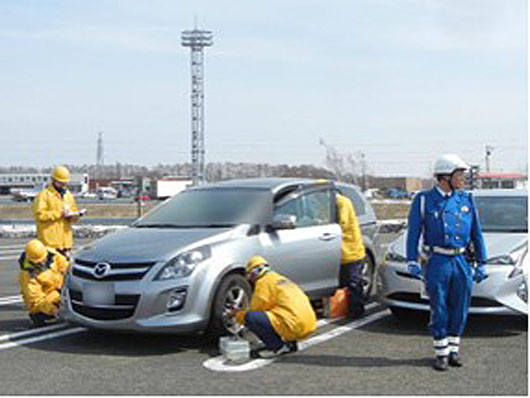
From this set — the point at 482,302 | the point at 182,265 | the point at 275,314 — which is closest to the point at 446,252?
the point at 482,302

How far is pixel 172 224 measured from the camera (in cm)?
770

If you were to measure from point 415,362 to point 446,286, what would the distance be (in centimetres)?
74

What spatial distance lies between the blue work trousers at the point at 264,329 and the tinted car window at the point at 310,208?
5.56 ft

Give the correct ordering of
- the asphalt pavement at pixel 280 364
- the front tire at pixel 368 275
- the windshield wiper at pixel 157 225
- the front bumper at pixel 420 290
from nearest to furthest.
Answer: the asphalt pavement at pixel 280 364, the front bumper at pixel 420 290, the windshield wiper at pixel 157 225, the front tire at pixel 368 275

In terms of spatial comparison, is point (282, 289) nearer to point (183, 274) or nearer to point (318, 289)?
point (183, 274)

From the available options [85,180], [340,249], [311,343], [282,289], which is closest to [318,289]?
[340,249]

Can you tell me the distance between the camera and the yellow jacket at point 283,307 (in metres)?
6.43

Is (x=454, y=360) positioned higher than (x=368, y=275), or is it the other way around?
(x=368, y=275)

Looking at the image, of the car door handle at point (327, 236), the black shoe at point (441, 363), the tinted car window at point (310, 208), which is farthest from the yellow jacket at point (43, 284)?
the black shoe at point (441, 363)

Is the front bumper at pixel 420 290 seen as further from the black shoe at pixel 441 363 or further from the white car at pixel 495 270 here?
the black shoe at pixel 441 363

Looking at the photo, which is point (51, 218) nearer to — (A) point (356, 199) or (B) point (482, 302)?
(A) point (356, 199)

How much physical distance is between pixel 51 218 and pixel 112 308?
2.47 m

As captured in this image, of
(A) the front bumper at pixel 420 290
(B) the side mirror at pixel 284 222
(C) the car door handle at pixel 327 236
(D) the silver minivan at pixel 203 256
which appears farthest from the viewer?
(C) the car door handle at pixel 327 236

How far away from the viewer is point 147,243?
697 cm
